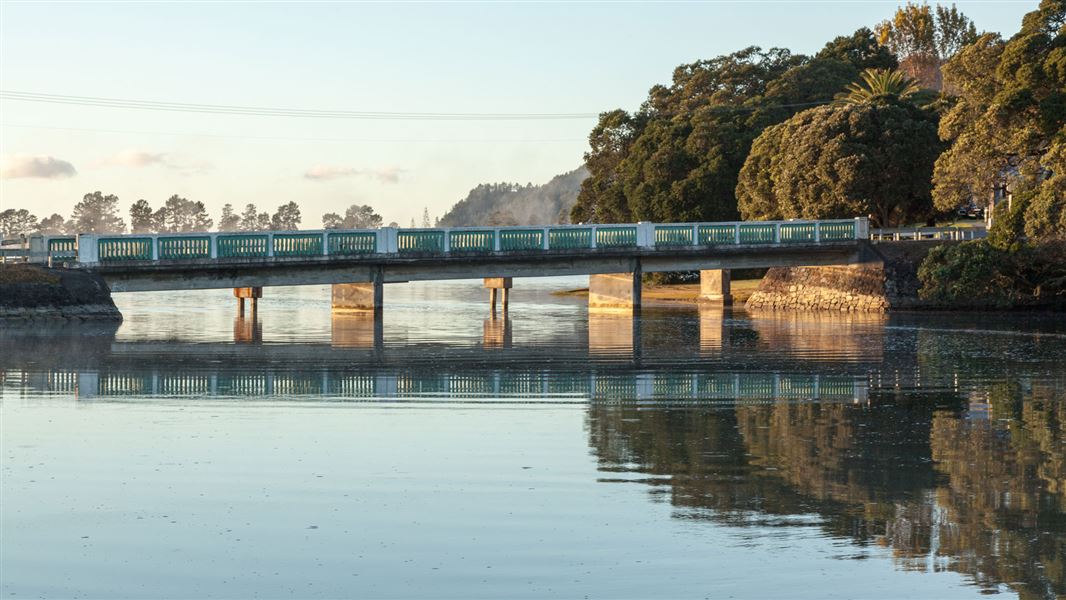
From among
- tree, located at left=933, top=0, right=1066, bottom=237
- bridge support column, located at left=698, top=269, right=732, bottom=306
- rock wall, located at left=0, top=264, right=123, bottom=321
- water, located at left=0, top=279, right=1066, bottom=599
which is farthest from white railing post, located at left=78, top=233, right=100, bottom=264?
tree, located at left=933, top=0, right=1066, bottom=237

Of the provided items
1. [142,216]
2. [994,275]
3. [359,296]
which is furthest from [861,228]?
[142,216]

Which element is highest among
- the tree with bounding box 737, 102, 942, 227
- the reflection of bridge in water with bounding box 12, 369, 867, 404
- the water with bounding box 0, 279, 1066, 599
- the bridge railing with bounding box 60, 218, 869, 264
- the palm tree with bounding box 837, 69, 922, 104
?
the palm tree with bounding box 837, 69, 922, 104

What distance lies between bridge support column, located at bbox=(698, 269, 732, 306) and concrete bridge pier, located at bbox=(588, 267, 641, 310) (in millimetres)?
7775

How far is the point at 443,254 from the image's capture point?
5425 cm

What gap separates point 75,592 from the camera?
10.3 meters

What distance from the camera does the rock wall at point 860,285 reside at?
63062mm

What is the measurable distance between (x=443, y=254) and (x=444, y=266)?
3.23ft

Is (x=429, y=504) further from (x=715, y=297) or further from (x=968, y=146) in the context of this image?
(x=715, y=297)

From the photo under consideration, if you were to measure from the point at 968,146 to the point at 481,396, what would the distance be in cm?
4297

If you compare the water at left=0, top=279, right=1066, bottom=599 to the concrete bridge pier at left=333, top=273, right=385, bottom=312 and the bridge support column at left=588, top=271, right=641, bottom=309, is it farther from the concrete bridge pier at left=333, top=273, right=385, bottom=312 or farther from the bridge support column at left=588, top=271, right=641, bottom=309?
the bridge support column at left=588, top=271, right=641, bottom=309

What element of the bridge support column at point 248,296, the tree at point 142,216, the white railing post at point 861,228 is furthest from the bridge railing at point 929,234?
the tree at point 142,216

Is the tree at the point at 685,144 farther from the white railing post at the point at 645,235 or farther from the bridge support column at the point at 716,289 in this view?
the white railing post at the point at 645,235

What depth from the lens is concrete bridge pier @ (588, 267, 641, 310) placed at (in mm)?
60500

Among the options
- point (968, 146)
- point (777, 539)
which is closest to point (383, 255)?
point (968, 146)
